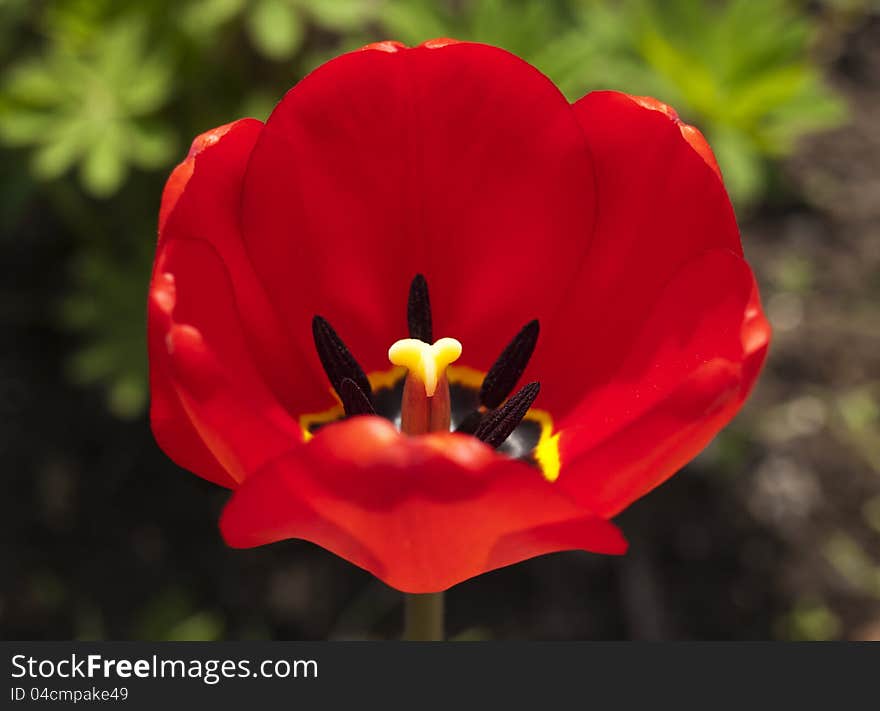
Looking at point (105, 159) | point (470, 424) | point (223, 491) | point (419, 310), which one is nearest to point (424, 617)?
point (470, 424)

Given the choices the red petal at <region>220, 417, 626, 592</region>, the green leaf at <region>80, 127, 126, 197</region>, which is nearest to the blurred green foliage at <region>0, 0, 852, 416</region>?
the green leaf at <region>80, 127, 126, 197</region>

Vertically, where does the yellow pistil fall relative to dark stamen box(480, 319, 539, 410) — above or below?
below

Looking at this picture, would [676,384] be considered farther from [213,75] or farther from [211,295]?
[213,75]

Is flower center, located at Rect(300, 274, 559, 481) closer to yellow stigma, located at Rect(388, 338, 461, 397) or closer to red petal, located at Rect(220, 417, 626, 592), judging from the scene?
yellow stigma, located at Rect(388, 338, 461, 397)

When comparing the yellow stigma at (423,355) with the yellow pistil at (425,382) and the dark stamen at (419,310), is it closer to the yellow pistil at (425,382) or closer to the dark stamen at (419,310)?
the yellow pistil at (425,382)

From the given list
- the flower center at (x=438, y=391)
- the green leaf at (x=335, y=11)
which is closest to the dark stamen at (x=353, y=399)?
the flower center at (x=438, y=391)

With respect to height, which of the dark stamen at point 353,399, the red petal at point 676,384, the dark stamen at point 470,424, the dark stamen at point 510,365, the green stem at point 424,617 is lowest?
the green stem at point 424,617

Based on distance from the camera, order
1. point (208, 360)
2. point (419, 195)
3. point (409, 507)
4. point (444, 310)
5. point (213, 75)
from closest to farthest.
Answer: point (409, 507)
point (208, 360)
point (419, 195)
point (444, 310)
point (213, 75)
